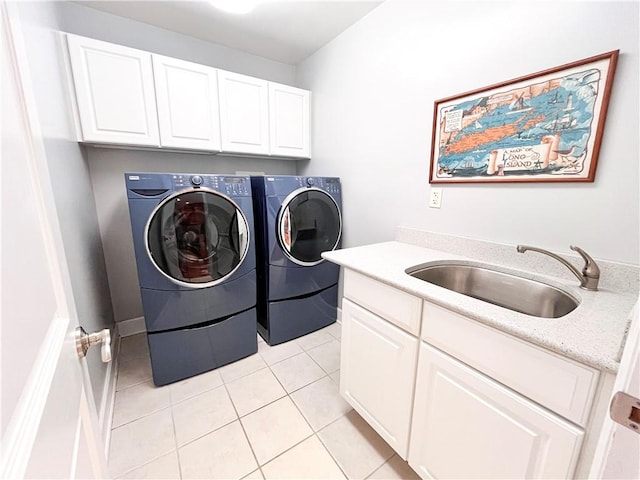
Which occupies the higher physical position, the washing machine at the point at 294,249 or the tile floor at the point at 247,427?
the washing machine at the point at 294,249

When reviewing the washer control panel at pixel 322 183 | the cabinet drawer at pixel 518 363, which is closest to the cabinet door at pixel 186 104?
the washer control panel at pixel 322 183

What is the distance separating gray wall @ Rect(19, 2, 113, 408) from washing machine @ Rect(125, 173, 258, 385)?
0.25m

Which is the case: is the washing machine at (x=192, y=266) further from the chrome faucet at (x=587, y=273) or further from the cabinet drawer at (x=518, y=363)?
the chrome faucet at (x=587, y=273)

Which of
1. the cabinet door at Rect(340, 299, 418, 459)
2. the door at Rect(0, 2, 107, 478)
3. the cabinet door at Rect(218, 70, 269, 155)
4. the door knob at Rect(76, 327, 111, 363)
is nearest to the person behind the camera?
the door at Rect(0, 2, 107, 478)

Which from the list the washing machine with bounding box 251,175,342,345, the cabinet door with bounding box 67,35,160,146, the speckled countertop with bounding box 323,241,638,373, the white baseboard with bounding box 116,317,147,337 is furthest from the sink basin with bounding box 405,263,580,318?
the white baseboard with bounding box 116,317,147,337

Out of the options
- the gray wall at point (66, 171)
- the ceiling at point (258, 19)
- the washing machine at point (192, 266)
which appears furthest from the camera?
the ceiling at point (258, 19)

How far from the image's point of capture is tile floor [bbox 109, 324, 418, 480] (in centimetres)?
122

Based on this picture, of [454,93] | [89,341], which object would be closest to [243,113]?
[454,93]

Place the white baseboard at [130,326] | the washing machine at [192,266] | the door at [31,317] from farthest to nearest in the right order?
the white baseboard at [130,326] → the washing machine at [192,266] → the door at [31,317]

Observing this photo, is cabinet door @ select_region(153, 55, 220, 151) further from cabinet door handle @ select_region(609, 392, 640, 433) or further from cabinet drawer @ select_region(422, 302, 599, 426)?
cabinet door handle @ select_region(609, 392, 640, 433)

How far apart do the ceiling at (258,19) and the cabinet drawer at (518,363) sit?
205 centimetres

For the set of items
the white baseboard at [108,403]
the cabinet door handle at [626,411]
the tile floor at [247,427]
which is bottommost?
the tile floor at [247,427]

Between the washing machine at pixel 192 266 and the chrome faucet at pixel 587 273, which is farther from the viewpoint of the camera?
the washing machine at pixel 192 266

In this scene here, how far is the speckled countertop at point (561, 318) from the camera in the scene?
0.64 metres
